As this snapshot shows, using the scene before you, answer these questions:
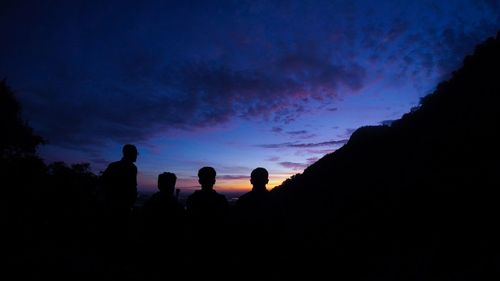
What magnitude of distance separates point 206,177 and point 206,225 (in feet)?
2.79

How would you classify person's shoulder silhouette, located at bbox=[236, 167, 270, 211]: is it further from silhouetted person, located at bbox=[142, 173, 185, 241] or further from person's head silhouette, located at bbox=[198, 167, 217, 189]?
silhouetted person, located at bbox=[142, 173, 185, 241]

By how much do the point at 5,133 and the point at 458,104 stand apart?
5729 cm

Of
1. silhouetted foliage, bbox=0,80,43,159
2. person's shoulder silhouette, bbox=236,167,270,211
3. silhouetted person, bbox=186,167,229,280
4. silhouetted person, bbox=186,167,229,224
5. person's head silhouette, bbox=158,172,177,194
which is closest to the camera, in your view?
silhouetted person, bbox=186,167,229,280

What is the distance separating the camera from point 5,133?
27.3 m

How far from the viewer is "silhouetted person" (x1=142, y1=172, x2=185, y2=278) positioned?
4.62 meters

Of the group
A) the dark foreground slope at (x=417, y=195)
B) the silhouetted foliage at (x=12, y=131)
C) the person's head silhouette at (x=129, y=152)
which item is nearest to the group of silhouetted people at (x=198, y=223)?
the dark foreground slope at (x=417, y=195)

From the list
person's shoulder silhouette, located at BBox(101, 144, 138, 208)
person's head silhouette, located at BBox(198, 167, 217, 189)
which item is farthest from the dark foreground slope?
person's shoulder silhouette, located at BBox(101, 144, 138, 208)

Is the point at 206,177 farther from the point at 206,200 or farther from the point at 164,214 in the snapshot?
the point at 164,214

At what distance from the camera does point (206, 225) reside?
4.78 metres

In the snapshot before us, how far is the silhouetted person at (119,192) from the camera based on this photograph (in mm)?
5441

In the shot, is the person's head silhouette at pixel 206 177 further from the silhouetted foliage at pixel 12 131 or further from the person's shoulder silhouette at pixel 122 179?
the silhouetted foliage at pixel 12 131

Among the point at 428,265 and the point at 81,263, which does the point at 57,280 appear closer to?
the point at 81,263

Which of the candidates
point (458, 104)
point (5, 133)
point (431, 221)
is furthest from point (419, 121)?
point (5, 133)

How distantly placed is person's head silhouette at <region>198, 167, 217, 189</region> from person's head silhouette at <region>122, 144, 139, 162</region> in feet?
6.05
